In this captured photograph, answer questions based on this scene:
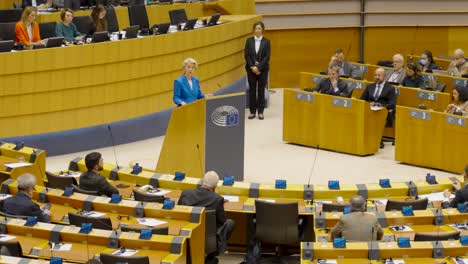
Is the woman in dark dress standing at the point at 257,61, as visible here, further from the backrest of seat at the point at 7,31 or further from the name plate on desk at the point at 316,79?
the backrest of seat at the point at 7,31

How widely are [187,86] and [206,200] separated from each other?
3389 mm

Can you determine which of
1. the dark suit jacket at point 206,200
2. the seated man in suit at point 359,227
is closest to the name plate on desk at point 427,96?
the dark suit jacket at point 206,200

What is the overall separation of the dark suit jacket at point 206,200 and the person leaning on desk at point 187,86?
304cm

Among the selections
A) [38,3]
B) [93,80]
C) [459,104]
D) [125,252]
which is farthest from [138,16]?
[125,252]

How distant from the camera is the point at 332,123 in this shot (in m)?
15.9

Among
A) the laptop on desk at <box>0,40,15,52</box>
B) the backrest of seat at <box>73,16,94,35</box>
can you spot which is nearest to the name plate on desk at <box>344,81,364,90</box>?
the backrest of seat at <box>73,16,94,35</box>

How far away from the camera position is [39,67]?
581 inches

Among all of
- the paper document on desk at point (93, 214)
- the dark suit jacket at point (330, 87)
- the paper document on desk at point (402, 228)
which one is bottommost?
the paper document on desk at point (402, 228)

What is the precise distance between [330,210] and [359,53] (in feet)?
36.4

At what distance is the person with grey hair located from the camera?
10.4 metres

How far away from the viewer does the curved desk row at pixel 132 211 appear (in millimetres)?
10109

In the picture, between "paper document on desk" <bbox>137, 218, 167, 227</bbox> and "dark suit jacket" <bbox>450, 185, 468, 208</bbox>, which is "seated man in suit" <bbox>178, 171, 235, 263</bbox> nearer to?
"paper document on desk" <bbox>137, 218, 167, 227</bbox>

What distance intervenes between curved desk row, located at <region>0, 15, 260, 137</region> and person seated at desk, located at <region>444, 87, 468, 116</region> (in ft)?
13.8

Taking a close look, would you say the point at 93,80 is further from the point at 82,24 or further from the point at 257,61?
the point at 257,61
